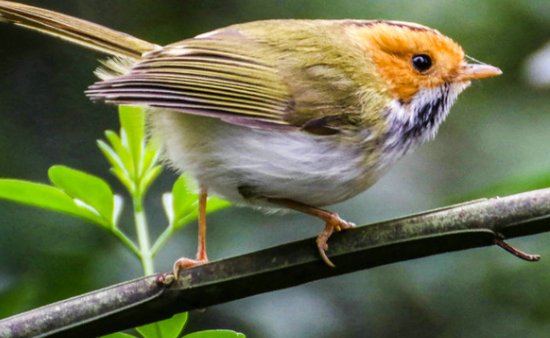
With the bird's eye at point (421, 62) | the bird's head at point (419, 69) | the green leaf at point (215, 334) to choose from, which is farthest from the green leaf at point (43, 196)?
the bird's eye at point (421, 62)

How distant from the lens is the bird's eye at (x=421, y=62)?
11.2ft

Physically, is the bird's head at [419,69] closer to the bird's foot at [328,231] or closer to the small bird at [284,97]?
the small bird at [284,97]

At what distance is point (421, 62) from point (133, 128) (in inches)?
43.4

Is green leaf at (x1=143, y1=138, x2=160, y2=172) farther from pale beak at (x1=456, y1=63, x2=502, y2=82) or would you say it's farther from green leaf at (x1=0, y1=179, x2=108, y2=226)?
pale beak at (x1=456, y1=63, x2=502, y2=82)

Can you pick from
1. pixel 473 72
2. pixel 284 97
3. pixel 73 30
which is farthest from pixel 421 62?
pixel 73 30

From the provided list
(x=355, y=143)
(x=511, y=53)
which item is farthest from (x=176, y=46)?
(x=511, y=53)

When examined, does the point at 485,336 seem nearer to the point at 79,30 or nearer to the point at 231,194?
the point at 231,194

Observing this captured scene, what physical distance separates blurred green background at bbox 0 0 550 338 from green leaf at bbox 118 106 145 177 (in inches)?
40.4

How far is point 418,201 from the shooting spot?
4328 mm

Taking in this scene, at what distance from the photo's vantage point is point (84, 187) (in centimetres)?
239

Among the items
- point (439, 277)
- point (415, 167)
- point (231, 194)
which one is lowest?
point (439, 277)

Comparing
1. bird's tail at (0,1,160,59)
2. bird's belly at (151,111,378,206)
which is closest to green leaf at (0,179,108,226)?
bird's belly at (151,111,378,206)

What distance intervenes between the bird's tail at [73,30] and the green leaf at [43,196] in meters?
0.89

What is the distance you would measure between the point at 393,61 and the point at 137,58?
2.84 ft
